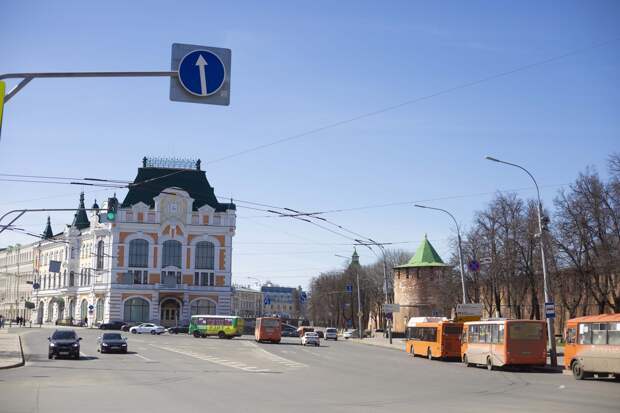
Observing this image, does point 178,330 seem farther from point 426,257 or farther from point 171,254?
point 426,257

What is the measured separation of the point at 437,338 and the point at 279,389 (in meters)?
22.7

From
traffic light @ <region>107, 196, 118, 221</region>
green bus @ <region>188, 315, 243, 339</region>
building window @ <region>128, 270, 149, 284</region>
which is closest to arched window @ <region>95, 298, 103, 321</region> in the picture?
building window @ <region>128, 270, 149, 284</region>

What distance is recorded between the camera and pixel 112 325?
83188 mm

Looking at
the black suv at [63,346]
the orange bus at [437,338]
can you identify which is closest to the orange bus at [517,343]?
the orange bus at [437,338]

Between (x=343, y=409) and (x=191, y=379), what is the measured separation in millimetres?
9612

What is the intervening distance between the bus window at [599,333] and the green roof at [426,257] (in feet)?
191

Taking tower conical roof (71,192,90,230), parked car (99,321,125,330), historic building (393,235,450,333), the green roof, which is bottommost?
parked car (99,321,125,330)

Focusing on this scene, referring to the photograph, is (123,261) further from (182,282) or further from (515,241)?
(515,241)

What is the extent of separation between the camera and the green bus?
7044 centimetres

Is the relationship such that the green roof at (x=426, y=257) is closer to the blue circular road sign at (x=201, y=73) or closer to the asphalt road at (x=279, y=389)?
the asphalt road at (x=279, y=389)

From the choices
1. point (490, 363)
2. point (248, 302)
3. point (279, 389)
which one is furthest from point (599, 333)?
point (248, 302)

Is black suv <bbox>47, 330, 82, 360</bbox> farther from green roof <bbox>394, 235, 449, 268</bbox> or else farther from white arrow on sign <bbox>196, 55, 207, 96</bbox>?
green roof <bbox>394, 235, 449, 268</bbox>

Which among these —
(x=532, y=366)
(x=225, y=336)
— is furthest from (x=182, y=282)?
(x=532, y=366)

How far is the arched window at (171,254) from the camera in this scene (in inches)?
3588
